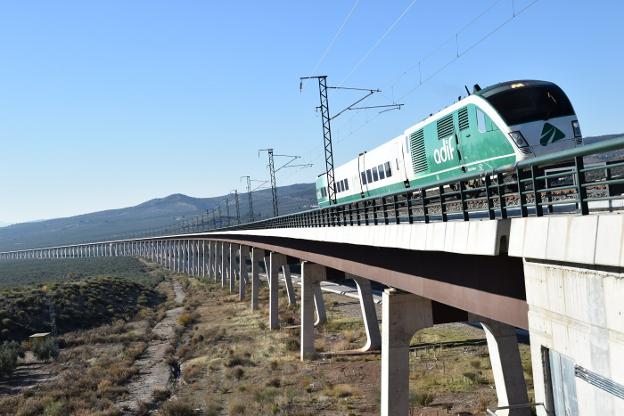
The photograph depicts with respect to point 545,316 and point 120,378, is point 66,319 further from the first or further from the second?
point 545,316

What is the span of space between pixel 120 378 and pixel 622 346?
2935 cm

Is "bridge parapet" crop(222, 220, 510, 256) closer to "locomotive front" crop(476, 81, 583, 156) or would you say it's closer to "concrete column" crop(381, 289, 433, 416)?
"concrete column" crop(381, 289, 433, 416)

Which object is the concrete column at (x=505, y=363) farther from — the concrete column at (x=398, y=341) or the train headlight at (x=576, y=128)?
the train headlight at (x=576, y=128)

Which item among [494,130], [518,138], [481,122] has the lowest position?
[518,138]

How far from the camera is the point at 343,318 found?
45.9 metres

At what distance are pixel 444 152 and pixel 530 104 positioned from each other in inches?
184

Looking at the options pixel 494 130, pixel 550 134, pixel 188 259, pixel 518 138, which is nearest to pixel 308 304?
pixel 494 130

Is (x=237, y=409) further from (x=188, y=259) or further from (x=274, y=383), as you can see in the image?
(x=188, y=259)

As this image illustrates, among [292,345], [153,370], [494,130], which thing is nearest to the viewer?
[494,130]

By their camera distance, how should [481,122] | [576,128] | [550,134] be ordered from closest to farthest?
[550,134] < [576,128] < [481,122]

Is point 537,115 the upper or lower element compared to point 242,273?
upper

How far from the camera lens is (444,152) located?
80.3 ft

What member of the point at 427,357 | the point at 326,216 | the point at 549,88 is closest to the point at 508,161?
the point at 549,88

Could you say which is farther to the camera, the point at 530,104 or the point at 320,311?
the point at 320,311
